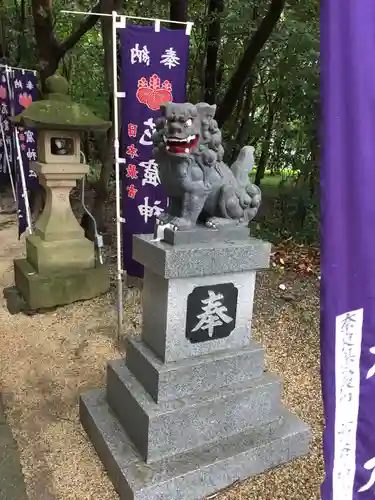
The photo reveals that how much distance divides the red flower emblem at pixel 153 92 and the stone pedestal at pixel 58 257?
1.59 m

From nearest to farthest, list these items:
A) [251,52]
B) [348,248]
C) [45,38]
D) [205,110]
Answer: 1. [348,248]
2. [205,110]
3. [251,52]
4. [45,38]

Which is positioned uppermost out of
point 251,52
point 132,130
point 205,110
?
point 251,52

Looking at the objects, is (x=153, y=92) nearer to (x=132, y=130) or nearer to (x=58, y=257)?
(x=132, y=130)

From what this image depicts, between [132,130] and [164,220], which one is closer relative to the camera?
[164,220]

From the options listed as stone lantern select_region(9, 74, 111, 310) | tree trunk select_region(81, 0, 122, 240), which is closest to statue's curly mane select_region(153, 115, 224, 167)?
stone lantern select_region(9, 74, 111, 310)

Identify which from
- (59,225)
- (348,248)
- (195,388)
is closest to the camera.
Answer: (348,248)

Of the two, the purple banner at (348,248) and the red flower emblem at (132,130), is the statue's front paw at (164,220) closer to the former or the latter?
the red flower emblem at (132,130)

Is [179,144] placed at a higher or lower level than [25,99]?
lower

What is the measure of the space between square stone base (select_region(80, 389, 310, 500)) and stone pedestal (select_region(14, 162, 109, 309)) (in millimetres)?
2207

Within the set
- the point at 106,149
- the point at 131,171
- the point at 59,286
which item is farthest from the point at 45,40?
the point at 59,286

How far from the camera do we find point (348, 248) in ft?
4.18

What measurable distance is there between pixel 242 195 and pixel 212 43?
6.74 metres

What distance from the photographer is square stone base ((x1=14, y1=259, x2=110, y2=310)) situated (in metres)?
5.27

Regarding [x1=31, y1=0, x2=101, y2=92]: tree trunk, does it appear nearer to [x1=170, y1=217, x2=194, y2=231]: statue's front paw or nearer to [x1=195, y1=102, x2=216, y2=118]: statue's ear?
[x1=195, y1=102, x2=216, y2=118]: statue's ear
